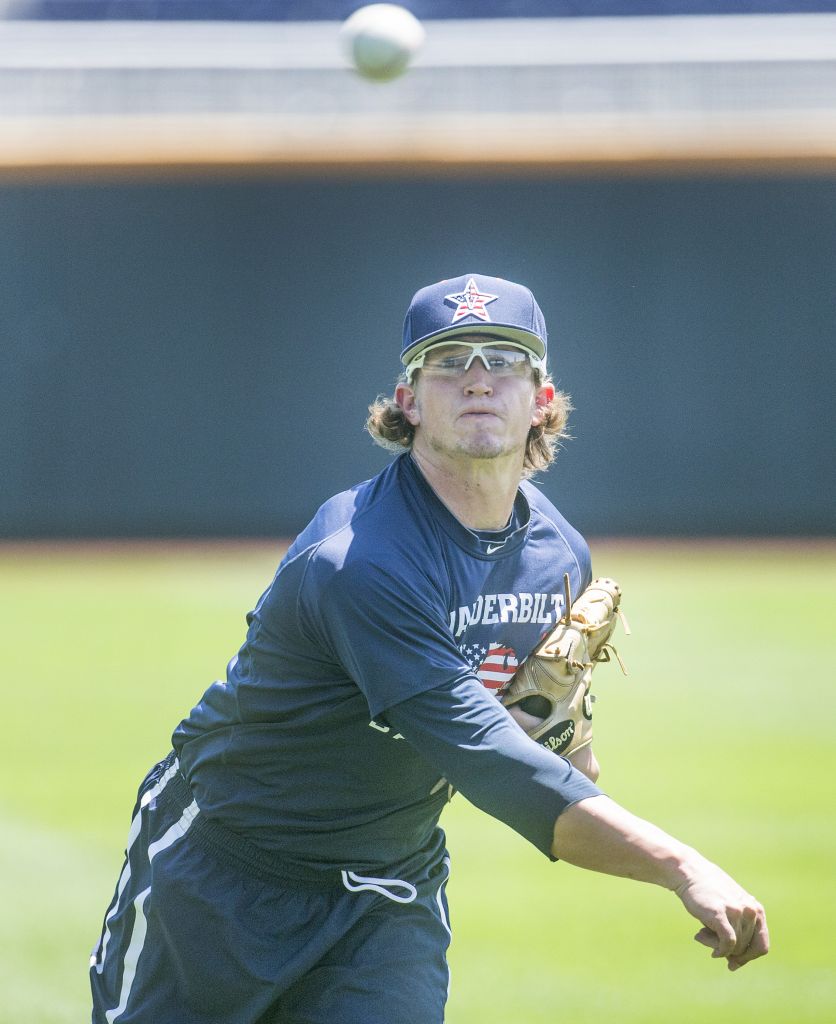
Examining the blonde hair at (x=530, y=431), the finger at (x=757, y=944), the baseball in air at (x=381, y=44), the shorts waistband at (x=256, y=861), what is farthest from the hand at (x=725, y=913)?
the baseball in air at (x=381, y=44)

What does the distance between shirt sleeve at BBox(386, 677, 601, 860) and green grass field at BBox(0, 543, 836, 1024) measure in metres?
2.07

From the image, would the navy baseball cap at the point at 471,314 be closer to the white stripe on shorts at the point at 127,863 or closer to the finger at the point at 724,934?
the white stripe on shorts at the point at 127,863

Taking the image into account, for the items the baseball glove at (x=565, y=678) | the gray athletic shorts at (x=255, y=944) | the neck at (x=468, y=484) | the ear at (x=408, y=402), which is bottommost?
the gray athletic shorts at (x=255, y=944)

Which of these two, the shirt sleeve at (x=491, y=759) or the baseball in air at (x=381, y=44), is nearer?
the shirt sleeve at (x=491, y=759)

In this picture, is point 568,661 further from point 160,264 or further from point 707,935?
point 160,264

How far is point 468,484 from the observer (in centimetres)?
350

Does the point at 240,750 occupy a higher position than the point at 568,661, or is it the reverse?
the point at 568,661

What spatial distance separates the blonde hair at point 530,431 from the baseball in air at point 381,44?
34.6 feet

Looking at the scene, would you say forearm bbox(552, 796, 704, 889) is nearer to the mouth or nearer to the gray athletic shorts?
the gray athletic shorts

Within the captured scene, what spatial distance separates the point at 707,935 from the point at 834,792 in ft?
16.0

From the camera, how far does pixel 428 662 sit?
3016mm

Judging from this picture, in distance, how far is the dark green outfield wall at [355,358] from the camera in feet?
52.6

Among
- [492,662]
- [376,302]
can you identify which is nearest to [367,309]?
[376,302]

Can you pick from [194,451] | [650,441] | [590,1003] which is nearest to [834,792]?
[590,1003]
